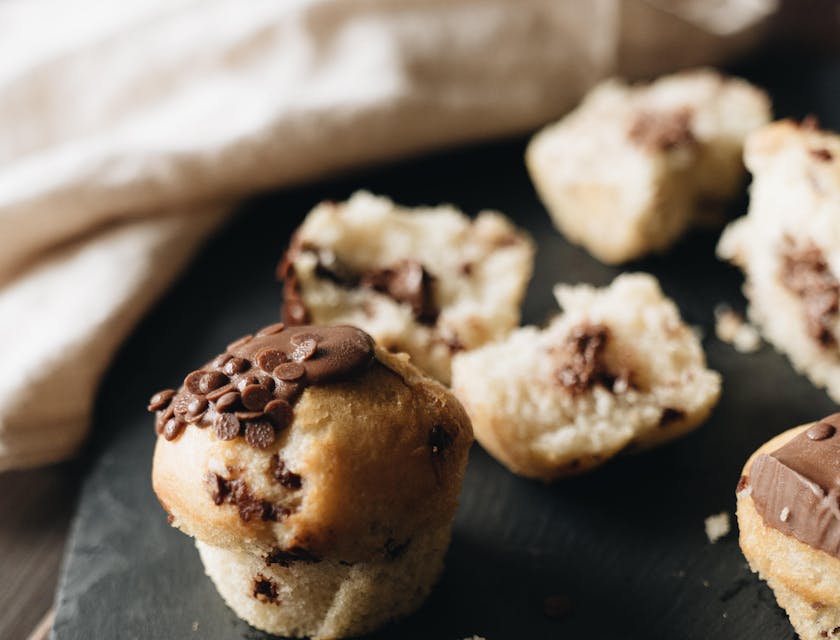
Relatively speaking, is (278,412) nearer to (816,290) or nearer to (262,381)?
(262,381)

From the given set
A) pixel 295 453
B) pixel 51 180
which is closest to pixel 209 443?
pixel 295 453

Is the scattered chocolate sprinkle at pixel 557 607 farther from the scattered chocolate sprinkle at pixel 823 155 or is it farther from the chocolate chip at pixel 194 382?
the scattered chocolate sprinkle at pixel 823 155

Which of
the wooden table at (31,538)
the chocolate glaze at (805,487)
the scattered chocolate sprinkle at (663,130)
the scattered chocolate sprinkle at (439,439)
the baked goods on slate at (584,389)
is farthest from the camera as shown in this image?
the scattered chocolate sprinkle at (663,130)

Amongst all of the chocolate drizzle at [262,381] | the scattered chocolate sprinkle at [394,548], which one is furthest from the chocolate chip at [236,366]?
the scattered chocolate sprinkle at [394,548]

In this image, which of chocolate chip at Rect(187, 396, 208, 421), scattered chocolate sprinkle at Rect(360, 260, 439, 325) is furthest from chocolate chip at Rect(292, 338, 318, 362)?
scattered chocolate sprinkle at Rect(360, 260, 439, 325)

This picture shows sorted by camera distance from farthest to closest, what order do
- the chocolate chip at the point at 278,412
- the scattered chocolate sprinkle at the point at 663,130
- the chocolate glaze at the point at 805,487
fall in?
the scattered chocolate sprinkle at the point at 663,130 < the chocolate chip at the point at 278,412 < the chocolate glaze at the point at 805,487

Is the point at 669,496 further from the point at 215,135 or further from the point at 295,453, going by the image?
the point at 215,135
